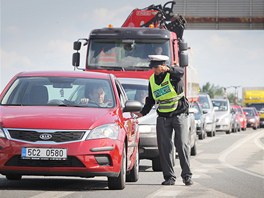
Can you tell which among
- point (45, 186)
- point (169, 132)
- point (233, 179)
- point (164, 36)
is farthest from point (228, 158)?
point (45, 186)

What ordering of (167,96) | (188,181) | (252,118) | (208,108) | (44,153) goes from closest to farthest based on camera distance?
1. (44,153)
2. (188,181)
3. (167,96)
4. (208,108)
5. (252,118)

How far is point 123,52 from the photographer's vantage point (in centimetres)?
2439

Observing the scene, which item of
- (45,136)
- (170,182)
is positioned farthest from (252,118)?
(45,136)

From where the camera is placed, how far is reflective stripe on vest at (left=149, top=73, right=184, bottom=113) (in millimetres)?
13883

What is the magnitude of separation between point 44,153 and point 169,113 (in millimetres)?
2736

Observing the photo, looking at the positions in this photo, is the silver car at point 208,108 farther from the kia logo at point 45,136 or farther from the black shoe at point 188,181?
the kia logo at point 45,136

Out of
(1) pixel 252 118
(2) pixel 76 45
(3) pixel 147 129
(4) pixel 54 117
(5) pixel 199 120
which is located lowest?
(1) pixel 252 118

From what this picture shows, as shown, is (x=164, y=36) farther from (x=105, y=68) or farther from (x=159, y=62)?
(x=159, y=62)

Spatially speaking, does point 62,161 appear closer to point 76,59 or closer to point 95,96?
point 95,96

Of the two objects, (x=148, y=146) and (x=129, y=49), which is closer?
(x=148, y=146)

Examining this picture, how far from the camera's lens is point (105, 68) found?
79.2ft

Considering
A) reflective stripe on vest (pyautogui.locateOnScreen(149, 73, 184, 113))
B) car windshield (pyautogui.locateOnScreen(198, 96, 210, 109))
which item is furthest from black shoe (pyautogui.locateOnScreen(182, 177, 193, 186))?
car windshield (pyautogui.locateOnScreen(198, 96, 210, 109))

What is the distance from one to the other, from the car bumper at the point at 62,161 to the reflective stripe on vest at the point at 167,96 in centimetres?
207

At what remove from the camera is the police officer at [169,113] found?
13.8 m
